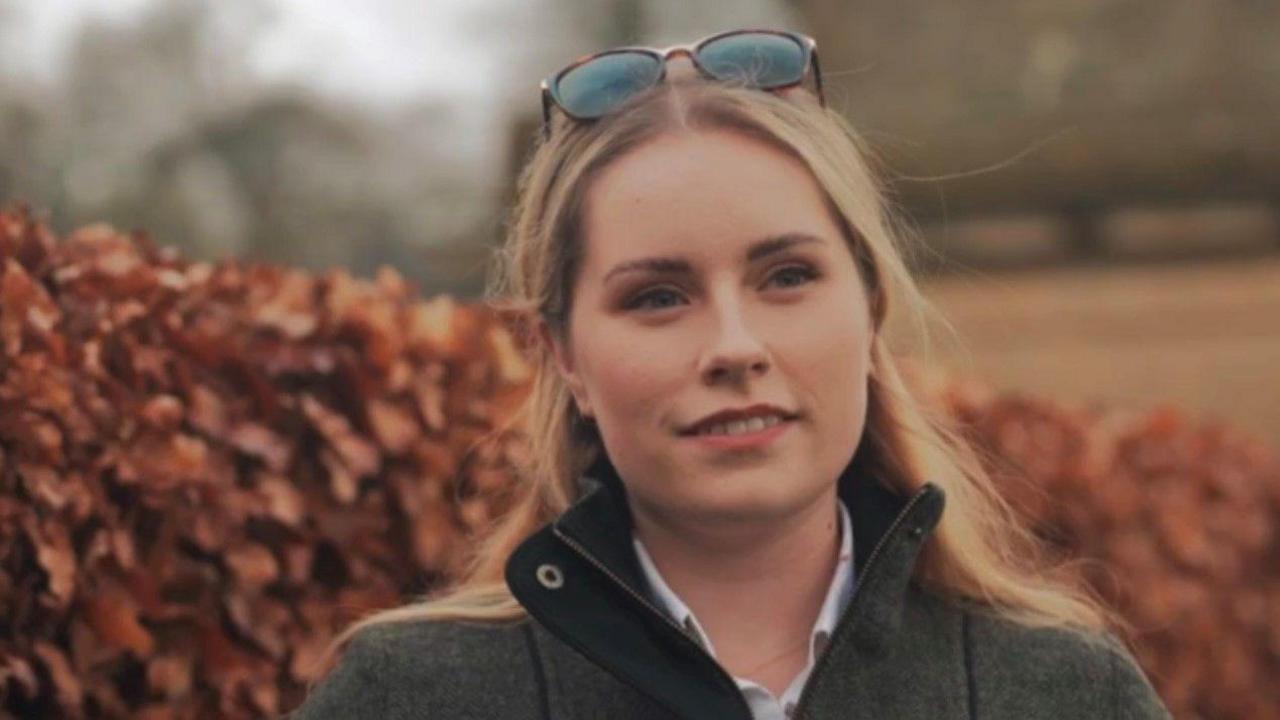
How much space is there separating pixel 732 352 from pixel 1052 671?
524 millimetres

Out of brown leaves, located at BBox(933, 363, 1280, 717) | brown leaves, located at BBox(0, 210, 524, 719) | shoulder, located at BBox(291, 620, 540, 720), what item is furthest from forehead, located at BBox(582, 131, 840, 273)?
brown leaves, located at BBox(933, 363, 1280, 717)

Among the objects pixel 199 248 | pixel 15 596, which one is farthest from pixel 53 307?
pixel 199 248

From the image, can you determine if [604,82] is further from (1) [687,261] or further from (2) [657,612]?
(2) [657,612]

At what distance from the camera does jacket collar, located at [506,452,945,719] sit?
102 inches

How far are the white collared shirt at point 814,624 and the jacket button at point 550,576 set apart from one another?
121mm

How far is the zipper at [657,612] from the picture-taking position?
2.57 meters

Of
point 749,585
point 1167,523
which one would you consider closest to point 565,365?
point 749,585

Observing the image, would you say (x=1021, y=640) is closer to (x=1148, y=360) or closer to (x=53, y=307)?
(x=53, y=307)

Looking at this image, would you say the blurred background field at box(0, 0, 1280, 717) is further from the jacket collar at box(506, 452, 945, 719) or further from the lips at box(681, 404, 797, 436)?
→ the lips at box(681, 404, 797, 436)

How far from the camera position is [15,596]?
328 cm

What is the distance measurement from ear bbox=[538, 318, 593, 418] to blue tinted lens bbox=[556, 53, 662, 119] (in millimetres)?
252

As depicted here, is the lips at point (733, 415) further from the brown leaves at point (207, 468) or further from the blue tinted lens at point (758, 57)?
Result: the brown leaves at point (207, 468)

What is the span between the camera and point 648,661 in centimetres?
260

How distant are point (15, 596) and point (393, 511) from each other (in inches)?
36.2
